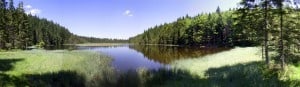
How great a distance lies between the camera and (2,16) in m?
87.2

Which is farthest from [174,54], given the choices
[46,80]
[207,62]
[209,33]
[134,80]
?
[209,33]

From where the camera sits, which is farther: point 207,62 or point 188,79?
point 207,62

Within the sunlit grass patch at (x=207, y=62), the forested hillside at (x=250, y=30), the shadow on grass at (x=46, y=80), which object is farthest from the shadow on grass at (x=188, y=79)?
the forested hillside at (x=250, y=30)

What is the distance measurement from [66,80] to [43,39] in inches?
5397

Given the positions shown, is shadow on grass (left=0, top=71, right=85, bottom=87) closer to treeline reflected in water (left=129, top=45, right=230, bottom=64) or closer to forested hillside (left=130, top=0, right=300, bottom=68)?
forested hillside (left=130, top=0, right=300, bottom=68)

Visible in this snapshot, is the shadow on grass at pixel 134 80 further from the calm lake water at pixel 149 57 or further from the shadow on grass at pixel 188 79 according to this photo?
the calm lake water at pixel 149 57

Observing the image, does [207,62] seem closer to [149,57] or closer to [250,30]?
[250,30]

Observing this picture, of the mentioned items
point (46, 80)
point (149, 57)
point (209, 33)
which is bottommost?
point (149, 57)

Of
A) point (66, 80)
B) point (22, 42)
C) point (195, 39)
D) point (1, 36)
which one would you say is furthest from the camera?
point (195, 39)

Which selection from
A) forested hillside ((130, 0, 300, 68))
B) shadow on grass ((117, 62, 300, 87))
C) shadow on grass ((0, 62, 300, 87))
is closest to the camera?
shadow on grass ((117, 62, 300, 87))

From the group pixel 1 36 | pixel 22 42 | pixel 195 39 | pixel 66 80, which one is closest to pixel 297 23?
pixel 66 80

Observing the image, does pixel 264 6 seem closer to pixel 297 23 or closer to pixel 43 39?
pixel 297 23

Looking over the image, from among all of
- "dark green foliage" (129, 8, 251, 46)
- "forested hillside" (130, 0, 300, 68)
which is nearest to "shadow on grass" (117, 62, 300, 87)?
"forested hillside" (130, 0, 300, 68)

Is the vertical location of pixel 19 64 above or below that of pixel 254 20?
below
